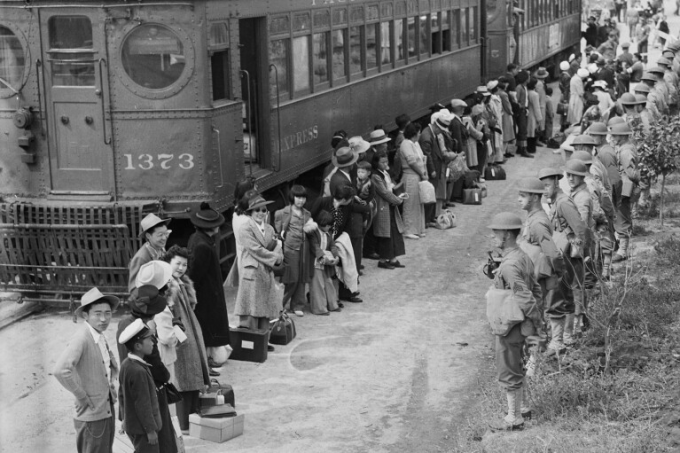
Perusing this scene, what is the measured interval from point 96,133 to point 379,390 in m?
3.98

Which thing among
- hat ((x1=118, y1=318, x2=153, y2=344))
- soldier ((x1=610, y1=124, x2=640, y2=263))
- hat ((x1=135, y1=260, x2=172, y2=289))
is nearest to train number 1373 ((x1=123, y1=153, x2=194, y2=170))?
hat ((x1=135, y1=260, x2=172, y2=289))

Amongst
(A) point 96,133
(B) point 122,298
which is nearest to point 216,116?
(A) point 96,133

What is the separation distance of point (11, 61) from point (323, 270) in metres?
3.74

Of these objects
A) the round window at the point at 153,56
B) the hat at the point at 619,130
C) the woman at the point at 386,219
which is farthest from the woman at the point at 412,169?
the round window at the point at 153,56

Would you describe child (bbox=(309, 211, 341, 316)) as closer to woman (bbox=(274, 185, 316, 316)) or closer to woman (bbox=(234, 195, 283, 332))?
woman (bbox=(274, 185, 316, 316))

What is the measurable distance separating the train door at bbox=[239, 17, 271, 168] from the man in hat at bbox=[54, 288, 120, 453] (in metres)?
5.64

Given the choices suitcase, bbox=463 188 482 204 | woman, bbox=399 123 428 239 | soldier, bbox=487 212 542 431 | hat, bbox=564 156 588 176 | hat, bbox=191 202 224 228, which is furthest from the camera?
suitcase, bbox=463 188 482 204

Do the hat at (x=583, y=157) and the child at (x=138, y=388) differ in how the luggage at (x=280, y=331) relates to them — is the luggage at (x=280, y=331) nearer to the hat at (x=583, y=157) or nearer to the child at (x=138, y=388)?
the hat at (x=583, y=157)

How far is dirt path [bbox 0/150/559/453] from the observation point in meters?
8.59

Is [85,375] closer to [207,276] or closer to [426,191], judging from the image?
[207,276]

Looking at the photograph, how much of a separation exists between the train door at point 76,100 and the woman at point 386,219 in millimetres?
3355

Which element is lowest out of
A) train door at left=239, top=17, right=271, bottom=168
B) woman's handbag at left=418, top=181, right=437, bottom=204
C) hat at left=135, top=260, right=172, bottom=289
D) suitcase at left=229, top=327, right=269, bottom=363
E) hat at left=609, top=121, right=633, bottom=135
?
suitcase at left=229, top=327, right=269, bottom=363

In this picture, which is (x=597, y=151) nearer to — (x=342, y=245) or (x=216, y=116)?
(x=342, y=245)

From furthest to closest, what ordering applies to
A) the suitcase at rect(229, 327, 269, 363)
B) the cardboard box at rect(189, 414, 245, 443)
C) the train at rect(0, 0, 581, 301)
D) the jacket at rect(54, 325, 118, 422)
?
the train at rect(0, 0, 581, 301) → the suitcase at rect(229, 327, 269, 363) → the cardboard box at rect(189, 414, 245, 443) → the jacket at rect(54, 325, 118, 422)
